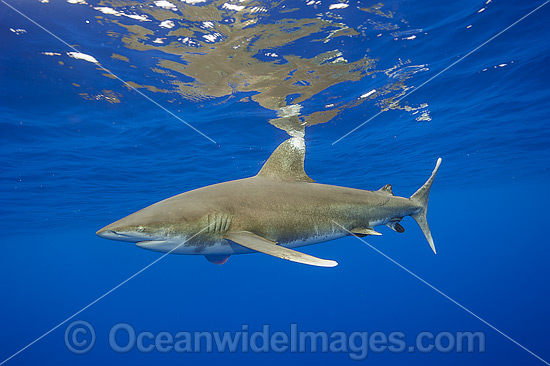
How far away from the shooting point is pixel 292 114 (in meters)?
13.3

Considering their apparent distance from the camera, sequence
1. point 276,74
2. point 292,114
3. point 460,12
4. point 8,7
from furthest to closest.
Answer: point 292,114 → point 276,74 → point 460,12 → point 8,7

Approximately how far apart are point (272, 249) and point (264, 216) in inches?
31.6

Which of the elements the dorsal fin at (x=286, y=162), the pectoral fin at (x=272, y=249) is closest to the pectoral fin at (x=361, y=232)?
the dorsal fin at (x=286, y=162)

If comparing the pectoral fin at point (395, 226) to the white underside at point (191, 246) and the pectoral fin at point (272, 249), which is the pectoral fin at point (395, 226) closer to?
the white underside at point (191, 246)

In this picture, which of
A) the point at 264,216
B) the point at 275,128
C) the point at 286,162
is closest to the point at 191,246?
the point at 264,216

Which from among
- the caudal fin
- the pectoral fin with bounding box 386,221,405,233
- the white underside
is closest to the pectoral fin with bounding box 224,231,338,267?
the white underside

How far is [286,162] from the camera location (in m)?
4.30

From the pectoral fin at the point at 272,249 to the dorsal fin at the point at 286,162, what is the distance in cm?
143

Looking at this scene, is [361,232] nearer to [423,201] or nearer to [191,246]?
[423,201]

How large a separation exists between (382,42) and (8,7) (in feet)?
31.9

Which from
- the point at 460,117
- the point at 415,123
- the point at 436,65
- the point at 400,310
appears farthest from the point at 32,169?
the point at 400,310

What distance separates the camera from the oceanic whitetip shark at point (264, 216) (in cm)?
273

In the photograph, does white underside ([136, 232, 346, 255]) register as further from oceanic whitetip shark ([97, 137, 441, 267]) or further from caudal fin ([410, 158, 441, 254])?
caudal fin ([410, 158, 441, 254])

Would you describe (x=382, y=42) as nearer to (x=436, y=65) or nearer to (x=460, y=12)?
(x=460, y=12)
